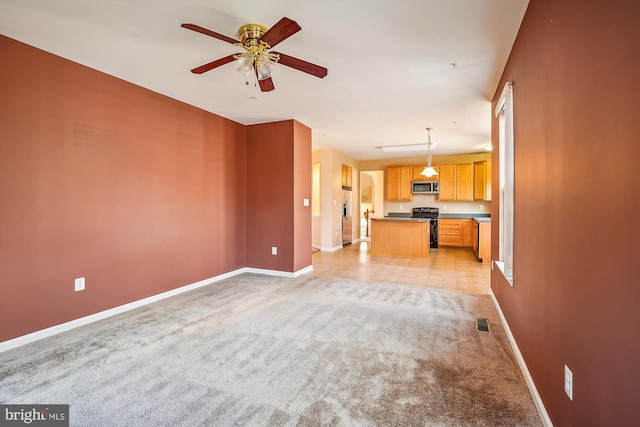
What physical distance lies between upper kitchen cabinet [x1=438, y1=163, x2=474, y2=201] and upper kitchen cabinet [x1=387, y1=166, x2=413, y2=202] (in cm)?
81

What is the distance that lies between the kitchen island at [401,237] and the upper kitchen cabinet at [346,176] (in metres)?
1.51

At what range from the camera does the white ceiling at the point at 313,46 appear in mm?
2053

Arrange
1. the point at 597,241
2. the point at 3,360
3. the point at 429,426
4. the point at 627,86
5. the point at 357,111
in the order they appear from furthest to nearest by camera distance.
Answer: the point at 357,111 → the point at 3,360 → the point at 429,426 → the point at 597,241 → the point at 627,86

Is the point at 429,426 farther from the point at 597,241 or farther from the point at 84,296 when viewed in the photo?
the point at 84,296

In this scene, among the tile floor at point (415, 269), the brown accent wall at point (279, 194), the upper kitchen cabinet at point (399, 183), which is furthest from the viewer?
the upper kitchen cabinet at point (399, 183)

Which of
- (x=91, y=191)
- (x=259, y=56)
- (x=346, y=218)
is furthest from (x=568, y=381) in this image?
(x=346, y=218)

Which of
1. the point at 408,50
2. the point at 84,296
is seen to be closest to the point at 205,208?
the point at 84,296

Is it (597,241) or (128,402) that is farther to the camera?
(128,402)

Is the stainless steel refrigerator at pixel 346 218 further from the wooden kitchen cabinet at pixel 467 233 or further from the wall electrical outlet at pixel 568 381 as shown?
the wall electrical outlet at pixel 568 381

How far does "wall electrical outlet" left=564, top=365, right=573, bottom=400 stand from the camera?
1.29 meters

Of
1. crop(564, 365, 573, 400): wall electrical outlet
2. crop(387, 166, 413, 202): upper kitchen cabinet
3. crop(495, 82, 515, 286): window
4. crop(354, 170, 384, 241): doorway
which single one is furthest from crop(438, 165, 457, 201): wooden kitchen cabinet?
crop(564, 365, 573, 400): wall electrical outlet

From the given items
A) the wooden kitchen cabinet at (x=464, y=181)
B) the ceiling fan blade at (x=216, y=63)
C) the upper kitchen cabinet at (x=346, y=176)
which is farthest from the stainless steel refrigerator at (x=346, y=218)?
the ceiling fan blade at (x=216, y=63)

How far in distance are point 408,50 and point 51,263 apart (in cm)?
374

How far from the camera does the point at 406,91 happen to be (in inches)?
138
